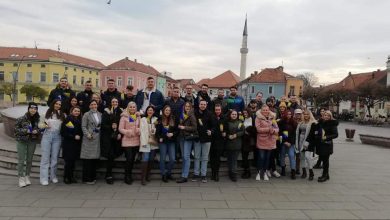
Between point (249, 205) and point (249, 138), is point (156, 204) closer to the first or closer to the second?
point (249, 205)

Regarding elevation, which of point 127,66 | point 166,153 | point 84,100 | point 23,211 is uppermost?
point 127,66

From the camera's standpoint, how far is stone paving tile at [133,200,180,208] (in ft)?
20.1

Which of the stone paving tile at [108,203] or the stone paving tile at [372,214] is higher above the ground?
the stone paving tile at [372,214]

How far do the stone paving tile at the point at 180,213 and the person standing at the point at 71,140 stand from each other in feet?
8.93

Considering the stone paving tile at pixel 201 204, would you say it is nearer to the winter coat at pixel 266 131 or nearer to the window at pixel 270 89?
the winter coat at pixel 266 131

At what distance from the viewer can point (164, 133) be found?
768cm

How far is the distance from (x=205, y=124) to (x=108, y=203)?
2.81 meters

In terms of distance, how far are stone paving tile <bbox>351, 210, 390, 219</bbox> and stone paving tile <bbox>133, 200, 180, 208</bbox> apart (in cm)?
321

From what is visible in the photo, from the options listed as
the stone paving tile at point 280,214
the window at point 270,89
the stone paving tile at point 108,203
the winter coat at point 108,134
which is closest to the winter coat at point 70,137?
the winter coat at point 108,134

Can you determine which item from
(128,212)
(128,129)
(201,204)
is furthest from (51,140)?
(201,204)

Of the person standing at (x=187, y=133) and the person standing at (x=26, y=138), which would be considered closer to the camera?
the person standing at (x=26, y=138)

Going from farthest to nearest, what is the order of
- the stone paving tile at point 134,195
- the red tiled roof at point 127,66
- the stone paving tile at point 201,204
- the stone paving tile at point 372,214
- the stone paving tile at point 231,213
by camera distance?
1. the red tiled roof at point 127,66
2. the stone paving tile at point 134,195
3. the stone paving tile at point 201,204
4. the stone paving tile at point 372,214
5. the stone paving tile at point 231,213

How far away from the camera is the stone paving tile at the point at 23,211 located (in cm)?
558

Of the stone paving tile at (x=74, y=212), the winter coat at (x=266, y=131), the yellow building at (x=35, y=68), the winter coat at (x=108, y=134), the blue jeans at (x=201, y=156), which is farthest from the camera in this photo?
the yellow building at (x=35, y=68)
